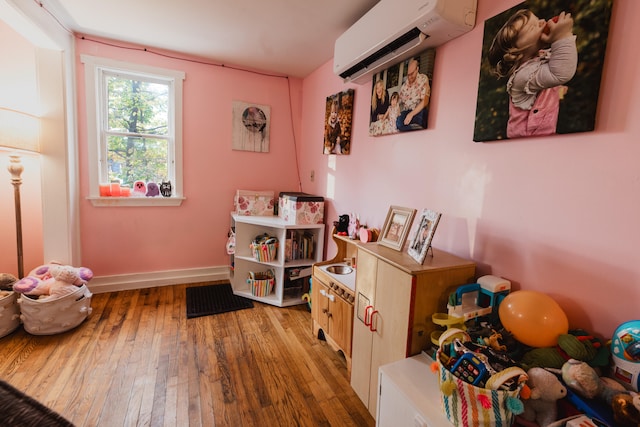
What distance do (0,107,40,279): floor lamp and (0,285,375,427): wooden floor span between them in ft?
2.89

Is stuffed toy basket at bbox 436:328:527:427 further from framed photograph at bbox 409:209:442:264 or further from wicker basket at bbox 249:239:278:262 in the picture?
wicker basket at bbox 249:239:278:262

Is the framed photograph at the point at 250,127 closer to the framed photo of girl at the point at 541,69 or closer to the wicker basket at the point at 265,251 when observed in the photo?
the wicker basket at the point at 265,251

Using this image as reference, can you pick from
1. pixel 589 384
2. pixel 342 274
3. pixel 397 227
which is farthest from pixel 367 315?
pixel 589 384

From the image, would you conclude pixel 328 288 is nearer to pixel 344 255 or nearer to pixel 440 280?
pixel 344 255

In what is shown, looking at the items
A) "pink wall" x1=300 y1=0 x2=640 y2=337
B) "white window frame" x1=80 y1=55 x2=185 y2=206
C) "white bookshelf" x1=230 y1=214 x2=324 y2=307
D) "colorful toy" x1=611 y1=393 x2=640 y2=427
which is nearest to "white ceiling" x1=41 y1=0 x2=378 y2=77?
"white window frame" x1=80 y1=55 x2=185 y2=206

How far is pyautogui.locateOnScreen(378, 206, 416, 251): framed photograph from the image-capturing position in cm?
152

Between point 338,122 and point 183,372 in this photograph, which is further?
point 338,122

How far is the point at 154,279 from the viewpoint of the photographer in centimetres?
310

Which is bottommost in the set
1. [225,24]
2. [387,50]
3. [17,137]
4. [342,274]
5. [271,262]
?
[271,262]

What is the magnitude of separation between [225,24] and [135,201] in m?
A: 1.85

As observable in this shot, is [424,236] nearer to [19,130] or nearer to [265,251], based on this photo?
[265,251]

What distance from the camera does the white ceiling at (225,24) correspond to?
2.00 meters

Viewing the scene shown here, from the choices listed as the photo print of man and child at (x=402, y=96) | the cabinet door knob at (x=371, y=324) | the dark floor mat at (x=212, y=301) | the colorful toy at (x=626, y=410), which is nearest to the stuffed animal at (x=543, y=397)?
the colorful toy at (x=626, y=410)

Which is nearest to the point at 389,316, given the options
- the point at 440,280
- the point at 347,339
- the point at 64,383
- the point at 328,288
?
the point at 440,280
